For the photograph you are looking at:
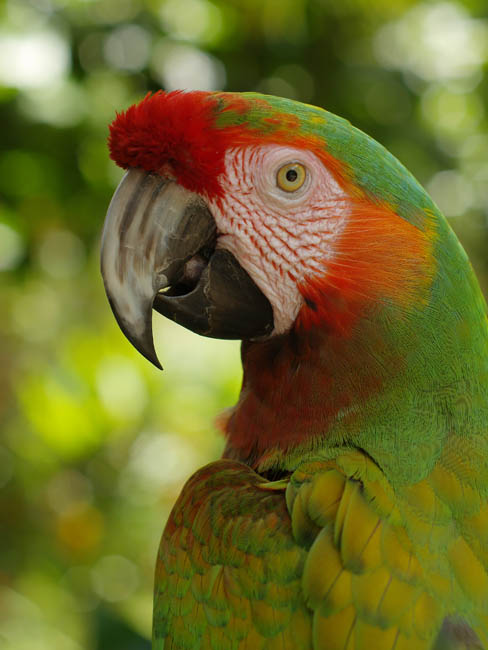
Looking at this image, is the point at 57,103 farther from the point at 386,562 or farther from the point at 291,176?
the point at 386,562

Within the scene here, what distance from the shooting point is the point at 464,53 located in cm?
204

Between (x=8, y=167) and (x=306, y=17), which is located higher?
(x=306, y=17)

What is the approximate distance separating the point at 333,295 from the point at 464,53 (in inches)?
59.2

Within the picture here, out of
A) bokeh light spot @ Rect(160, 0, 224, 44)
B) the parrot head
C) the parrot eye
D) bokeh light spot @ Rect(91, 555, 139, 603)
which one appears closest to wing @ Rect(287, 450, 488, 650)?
the parrot head

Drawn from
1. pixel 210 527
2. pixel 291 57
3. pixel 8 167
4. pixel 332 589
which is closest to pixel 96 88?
pixel 8 167

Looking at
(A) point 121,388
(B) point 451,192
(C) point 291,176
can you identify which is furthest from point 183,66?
(B) point 451,192

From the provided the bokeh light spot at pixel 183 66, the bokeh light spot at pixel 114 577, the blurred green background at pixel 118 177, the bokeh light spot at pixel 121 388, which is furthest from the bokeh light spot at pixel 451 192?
the bokeh light spot at pixel 114 577

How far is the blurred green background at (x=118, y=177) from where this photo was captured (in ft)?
5.59

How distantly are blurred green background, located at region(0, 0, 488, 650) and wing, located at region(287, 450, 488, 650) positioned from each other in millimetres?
889

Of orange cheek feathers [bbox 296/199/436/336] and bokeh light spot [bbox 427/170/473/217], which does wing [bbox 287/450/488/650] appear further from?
bokeh light spot [bbox 427/170/473/217]

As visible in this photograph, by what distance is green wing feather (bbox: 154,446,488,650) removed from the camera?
0.71 metres

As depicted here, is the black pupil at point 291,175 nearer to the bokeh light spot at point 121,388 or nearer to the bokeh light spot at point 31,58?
the bokeh light spot at point 31,58

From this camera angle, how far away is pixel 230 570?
2.61 ft

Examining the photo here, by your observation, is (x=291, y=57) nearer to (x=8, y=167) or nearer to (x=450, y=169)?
(x=450, y=169)
